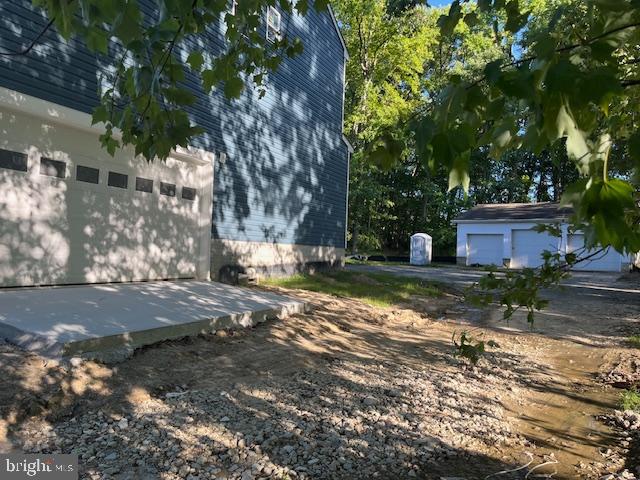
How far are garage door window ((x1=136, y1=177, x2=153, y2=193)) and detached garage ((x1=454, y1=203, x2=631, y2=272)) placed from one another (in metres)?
21.3

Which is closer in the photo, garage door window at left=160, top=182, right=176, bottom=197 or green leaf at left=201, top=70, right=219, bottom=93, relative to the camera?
green leaf at left=201, top=70, right=219, bottom=93

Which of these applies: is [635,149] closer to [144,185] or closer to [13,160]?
[13,160]

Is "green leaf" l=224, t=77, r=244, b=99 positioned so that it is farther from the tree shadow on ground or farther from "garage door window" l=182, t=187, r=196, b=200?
"garage door window" l=182, t=187, r=196, b=200

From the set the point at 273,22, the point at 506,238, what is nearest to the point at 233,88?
the point at 273,22

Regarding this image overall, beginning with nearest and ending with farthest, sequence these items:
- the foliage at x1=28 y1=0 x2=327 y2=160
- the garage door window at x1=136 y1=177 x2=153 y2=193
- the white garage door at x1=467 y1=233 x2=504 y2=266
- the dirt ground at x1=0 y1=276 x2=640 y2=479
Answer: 1. the foliage at x1=28 y1=0 x2=327 y2=160
2. the dirt ground at x1=0 y1=276 x2=640 y2=479
3. the garage door window at x1=136 y1=177 x2=153 y2=193
4. the white garage door at x1=467 y1=233 x2=504 y2=266

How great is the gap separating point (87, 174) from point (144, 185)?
1215mm

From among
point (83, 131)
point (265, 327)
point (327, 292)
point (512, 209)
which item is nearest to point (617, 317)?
point (327, 292)

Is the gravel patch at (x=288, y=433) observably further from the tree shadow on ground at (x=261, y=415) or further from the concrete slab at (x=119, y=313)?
the concrete slab at (x=119, y=313)

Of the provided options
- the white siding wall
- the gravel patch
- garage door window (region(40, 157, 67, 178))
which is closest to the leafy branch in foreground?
the gravel patch

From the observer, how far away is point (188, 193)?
10070 millimetres

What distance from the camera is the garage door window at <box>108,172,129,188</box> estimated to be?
27.5 feet

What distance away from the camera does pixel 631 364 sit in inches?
261

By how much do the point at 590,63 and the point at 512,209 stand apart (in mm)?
30766

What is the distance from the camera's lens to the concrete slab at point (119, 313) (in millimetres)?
4988
